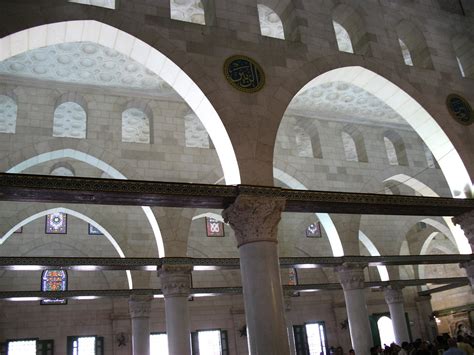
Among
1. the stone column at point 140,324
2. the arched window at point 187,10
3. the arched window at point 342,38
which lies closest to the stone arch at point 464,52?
the arched window at point 342,38

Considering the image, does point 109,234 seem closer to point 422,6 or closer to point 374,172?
point 374,172

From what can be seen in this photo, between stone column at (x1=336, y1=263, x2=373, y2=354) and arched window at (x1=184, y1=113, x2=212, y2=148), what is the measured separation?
5283 mm

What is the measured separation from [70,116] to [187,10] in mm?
5181

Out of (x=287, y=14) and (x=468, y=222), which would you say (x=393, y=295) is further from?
(x=287, y=14)

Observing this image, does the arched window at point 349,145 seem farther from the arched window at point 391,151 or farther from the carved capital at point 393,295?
the carved capital at point 393,295

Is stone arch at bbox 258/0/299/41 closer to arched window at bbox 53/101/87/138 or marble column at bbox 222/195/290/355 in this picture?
marble column at bbox 222/195/290/355

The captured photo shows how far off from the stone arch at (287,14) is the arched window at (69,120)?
618 centimetres

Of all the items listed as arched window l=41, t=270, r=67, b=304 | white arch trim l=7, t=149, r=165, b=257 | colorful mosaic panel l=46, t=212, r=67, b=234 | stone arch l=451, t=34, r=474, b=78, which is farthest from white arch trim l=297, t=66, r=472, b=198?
arched window l=41, t=270, r=67, b=304

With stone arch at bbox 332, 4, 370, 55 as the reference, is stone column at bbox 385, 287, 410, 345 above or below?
below

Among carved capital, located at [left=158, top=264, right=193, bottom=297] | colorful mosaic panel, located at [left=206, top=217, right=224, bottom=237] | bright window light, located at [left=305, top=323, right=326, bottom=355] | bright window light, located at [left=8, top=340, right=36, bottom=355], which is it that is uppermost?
colorful mosaic panel, located at [left=206, top=217, right=224, bottom=237]

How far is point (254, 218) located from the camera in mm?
7719

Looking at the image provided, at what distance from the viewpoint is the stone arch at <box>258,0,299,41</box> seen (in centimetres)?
962

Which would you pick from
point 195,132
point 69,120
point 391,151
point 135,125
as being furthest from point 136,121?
point 391,151

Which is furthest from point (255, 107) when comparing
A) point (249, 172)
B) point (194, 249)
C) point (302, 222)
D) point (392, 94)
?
point (194, 249)
